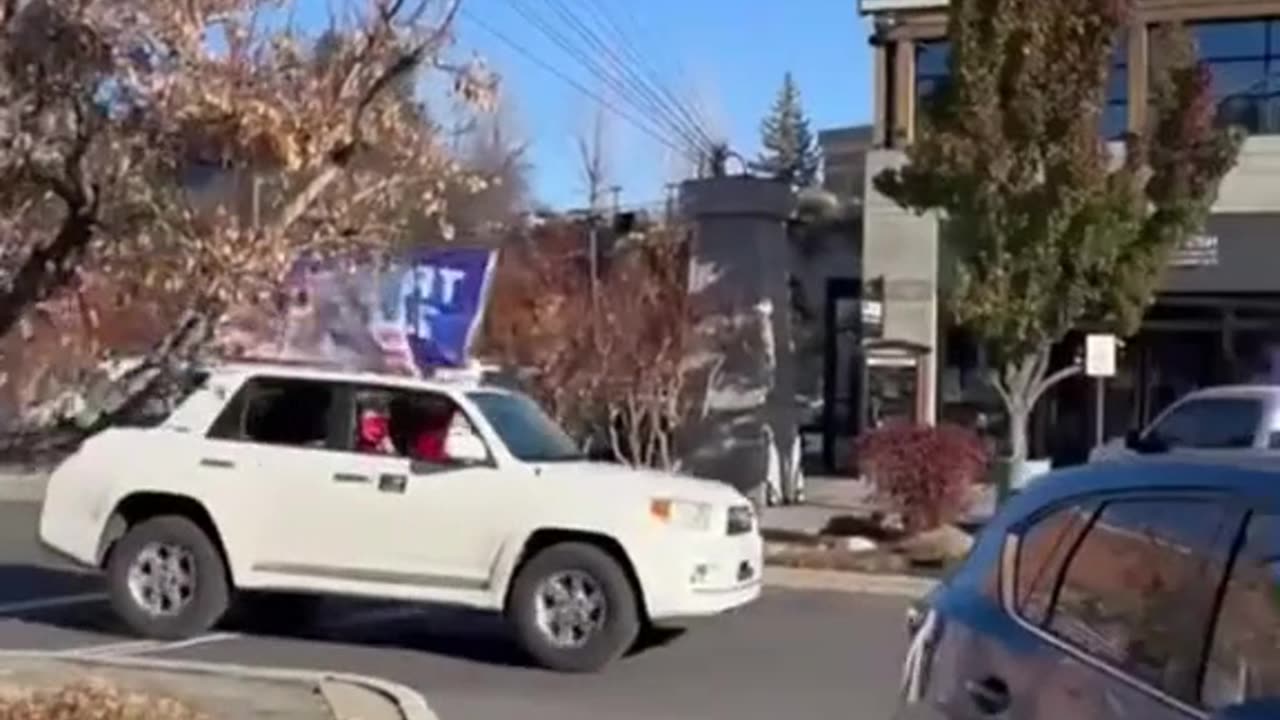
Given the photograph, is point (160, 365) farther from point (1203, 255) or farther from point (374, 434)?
point (1203, 255)

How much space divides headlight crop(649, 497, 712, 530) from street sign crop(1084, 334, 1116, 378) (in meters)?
11.0

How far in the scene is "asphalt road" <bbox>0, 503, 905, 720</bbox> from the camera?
1270 centimetres

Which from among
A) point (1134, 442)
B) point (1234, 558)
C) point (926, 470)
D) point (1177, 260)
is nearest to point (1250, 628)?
point (1234, 558)

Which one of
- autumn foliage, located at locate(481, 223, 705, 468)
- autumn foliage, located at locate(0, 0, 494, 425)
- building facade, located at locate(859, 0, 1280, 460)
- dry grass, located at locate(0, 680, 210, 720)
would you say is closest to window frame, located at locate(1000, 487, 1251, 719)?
autumn foliage, located at locate(0, 0, 494, 425)

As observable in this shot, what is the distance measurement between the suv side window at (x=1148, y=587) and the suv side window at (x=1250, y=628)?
0.14 ft

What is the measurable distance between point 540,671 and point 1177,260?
65.9 feet

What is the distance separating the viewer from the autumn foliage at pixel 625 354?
27734mm

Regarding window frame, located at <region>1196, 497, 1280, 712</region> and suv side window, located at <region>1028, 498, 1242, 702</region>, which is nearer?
window frame, located at <region>1196, 497, 1280, 712</region>

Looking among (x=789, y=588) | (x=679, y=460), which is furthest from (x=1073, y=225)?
(x=679, y=460)

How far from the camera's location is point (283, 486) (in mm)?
14867

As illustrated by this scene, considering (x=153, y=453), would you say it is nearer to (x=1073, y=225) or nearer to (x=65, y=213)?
(x=65, y=213)

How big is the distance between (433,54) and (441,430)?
246 inches

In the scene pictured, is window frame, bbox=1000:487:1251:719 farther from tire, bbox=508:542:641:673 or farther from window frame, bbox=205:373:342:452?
window frame, bbox=205:373:342:452

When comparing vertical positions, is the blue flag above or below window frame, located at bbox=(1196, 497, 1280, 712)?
above
